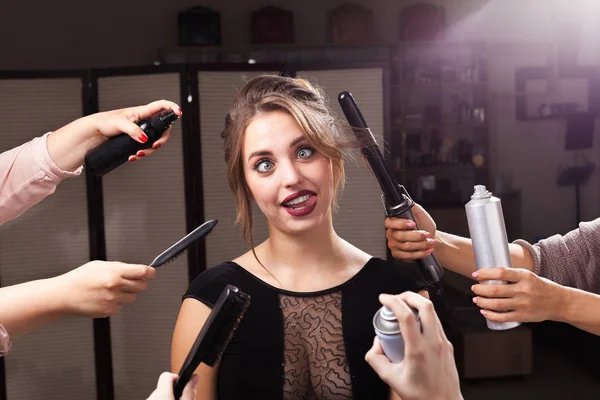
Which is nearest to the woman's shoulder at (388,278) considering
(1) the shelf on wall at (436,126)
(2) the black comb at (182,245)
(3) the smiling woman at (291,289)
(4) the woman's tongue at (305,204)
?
(3) the smiling woman at (291,289)

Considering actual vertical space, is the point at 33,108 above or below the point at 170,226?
above

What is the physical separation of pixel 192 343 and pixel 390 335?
585 millimetres

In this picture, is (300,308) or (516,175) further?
(516,175)

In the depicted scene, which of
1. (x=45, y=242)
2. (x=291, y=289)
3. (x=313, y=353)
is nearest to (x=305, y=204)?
(x=291, y=289)

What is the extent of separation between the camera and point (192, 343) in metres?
1.31

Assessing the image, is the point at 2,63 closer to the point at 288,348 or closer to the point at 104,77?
the point at 104,77

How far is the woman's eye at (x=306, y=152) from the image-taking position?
132 centimetres

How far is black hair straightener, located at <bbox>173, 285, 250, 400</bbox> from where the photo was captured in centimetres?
88

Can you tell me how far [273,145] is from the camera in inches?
51.4

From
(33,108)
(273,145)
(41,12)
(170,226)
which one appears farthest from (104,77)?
(41,12)

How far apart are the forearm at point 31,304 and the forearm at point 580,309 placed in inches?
36.3

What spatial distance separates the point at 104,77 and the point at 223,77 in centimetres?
55

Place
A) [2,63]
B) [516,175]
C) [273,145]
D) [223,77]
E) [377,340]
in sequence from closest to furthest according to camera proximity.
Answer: [377,340] → [273,145] → [223,77] → [2,63] → [516,175]

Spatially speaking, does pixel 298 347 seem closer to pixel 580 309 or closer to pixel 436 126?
pixel 580 309
